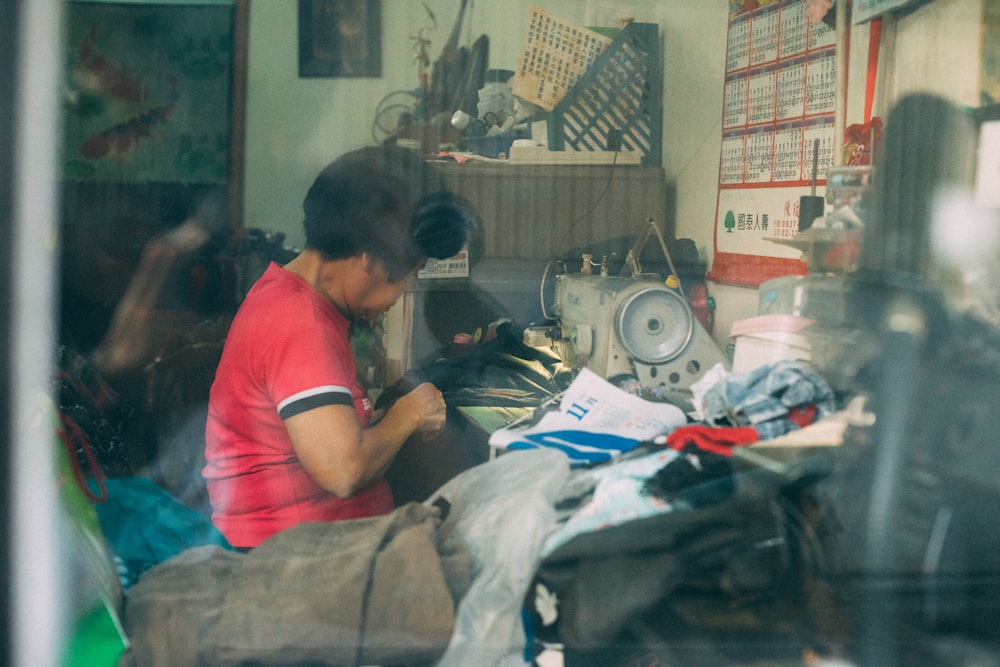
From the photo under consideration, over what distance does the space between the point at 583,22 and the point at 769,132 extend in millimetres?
430

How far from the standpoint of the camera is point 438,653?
140 cm

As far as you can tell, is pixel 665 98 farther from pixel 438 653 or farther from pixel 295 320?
pixel 438 653

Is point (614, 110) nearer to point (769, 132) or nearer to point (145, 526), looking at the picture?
point (769, 132)

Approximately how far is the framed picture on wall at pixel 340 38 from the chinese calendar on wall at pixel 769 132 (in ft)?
2.00

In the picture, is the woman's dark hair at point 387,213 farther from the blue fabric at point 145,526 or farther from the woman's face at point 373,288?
the blue fabric at point 145,526

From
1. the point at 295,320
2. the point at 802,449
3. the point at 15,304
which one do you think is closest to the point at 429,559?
the point at 295,320

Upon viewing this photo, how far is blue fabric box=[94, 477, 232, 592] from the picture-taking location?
1494 mm

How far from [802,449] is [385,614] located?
715 mm

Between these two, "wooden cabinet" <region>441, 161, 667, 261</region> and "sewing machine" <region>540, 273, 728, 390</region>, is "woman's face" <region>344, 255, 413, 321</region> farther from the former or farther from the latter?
"sewing machine" <region>540, 273, 728, 390</region>

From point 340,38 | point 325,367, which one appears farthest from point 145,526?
point 340,38

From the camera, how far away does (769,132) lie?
1.69 metres

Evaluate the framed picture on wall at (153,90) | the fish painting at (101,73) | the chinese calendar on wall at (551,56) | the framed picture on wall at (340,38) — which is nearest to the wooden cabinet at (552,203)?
the chinese calendar on wall at (551,56)

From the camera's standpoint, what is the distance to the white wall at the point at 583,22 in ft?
4.59

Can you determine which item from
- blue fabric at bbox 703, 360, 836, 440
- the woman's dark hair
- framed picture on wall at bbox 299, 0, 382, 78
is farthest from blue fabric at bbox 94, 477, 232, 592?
blue fabric at bbox 703, 360, 836, 440
